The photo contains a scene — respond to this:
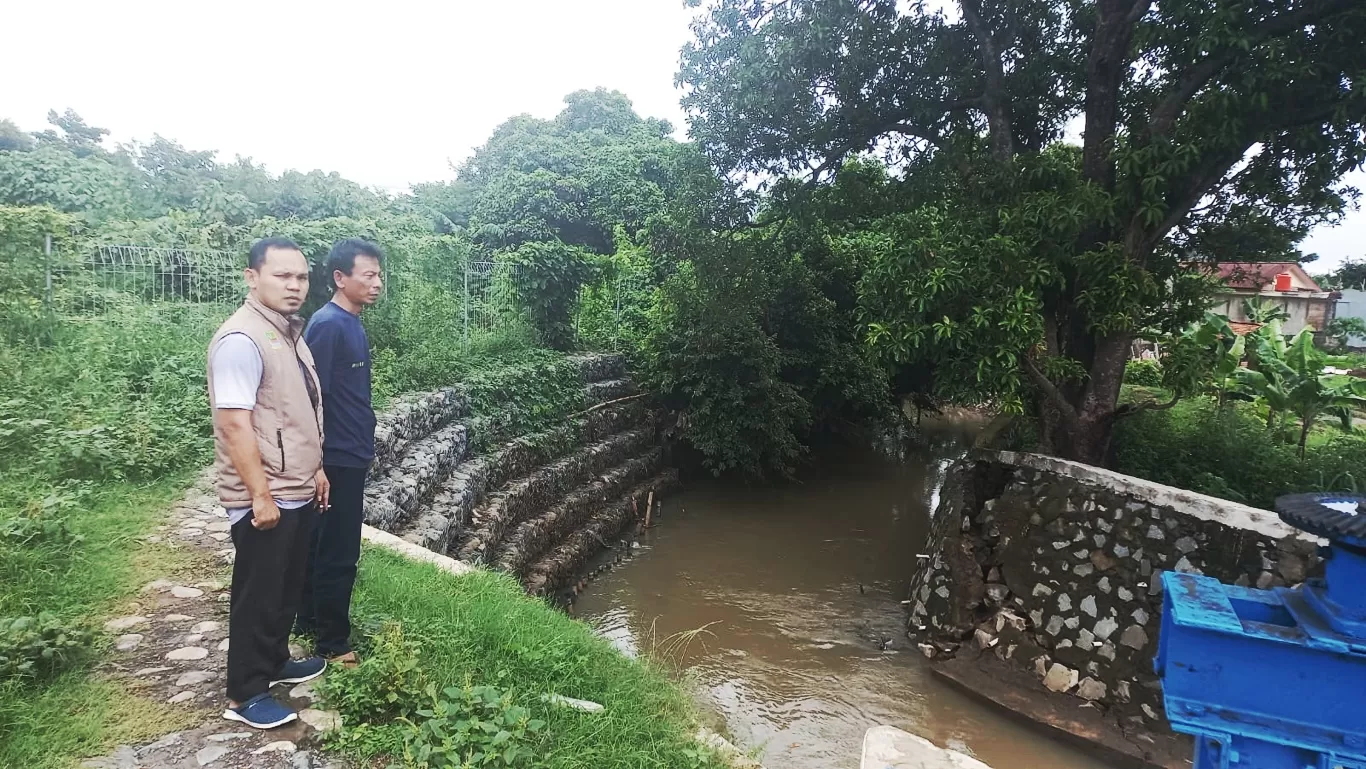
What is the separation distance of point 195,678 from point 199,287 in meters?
6.33

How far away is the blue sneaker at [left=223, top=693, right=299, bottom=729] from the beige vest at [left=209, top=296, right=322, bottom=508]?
737 millimetres

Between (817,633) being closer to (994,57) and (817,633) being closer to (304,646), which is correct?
(304,646)

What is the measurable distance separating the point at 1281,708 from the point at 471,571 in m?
4.17

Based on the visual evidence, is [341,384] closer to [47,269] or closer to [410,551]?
[410,551]

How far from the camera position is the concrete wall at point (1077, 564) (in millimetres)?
5012

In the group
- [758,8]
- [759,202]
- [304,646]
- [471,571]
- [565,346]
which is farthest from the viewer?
[565,346]

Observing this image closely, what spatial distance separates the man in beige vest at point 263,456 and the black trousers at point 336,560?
0.27 meters

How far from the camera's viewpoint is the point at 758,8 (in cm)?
742

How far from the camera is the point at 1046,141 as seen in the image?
7816 millimetres

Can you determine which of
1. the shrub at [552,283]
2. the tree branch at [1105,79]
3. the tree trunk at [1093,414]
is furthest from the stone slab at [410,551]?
the shrub at [552,283]

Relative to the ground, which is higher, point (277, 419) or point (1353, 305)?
point (1353, 305)

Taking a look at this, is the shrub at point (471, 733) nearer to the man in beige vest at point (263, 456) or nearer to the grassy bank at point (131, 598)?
the grassy bank at point (131, 598)

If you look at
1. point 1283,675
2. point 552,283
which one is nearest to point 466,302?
point 552,283

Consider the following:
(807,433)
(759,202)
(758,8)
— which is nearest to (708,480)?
(807,433)
